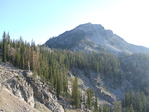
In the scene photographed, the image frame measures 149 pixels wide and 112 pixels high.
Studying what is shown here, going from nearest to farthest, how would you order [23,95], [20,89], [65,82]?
[23,95], [20,89], [65,82]

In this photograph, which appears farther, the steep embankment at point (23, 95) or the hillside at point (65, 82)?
the hillside at point (65, 82)

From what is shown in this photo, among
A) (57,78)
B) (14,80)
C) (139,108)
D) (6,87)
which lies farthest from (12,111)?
(139,108)

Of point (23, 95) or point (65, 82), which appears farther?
point (65, 82)

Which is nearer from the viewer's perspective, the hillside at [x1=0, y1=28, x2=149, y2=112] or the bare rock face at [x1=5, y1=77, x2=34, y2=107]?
the bare rock face at [x1=5, y1=77, x2=34, y2=107]

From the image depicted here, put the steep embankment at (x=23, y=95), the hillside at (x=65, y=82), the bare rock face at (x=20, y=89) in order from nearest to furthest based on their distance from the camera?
1. the steep embankment at (x=23, y=95)
2. the bare rock face at (x=20, y=89)
3. the hillside at (x=65, y=82)

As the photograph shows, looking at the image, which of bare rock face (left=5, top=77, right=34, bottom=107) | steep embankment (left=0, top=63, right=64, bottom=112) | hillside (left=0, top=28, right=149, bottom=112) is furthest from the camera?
hillside (left=0, top=28, right=149, bottom=112)

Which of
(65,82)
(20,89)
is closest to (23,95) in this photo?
(20,89)

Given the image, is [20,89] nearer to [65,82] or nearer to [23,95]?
[23,95]

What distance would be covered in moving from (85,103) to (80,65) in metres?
78.0

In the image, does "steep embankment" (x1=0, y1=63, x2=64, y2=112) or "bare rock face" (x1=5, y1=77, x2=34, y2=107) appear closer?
"steep embankment" (x1=0, y1=63, x2=64, y2=112)

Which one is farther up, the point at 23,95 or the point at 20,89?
the point at 20,89

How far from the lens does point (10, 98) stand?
133 ft

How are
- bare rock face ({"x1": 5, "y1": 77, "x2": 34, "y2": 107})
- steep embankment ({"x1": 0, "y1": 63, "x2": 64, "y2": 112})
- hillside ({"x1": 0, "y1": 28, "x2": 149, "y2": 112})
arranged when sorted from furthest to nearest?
A: hillside ({"x1": 0, "y1": 28, "x2": 149, "y2": 112}) < bare rock face ({"x1": 5, "y1": 77, "x2": 34, "y2": 107}) < steep embankment ({"x1": 0, "y1": 63, "x2": 64, "y2": 112})

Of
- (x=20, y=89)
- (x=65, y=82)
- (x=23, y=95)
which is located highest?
(x=20, y=89)
